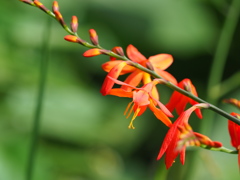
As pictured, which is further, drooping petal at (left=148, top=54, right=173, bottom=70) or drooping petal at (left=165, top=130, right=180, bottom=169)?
drooping petal at (left=148, top=54, right=173, bottom=70)

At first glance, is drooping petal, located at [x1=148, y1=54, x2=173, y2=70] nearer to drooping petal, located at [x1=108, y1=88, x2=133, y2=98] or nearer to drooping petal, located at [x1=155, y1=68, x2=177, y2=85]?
drooping petal, located at [x1=155, y1=68, x2=177, y2=85]

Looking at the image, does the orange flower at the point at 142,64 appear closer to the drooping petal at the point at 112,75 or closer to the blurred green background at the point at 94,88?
the drooping petal at the point at 112,75

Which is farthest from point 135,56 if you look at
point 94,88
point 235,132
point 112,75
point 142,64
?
point 94,88

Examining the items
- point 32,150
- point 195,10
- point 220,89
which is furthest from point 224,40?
point 195,10

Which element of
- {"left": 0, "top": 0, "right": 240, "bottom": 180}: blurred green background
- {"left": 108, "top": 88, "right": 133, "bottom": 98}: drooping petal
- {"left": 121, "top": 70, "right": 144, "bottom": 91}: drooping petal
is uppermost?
{"left": 121, "top": 70, "right": 144, "bottom": 91}: drooping petal

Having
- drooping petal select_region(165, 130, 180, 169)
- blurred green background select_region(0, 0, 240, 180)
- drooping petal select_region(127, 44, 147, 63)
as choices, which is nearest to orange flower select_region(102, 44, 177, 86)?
drooping petal select_region(127, 44, 147, 63)

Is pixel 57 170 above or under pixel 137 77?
under

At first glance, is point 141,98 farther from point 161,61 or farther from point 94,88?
point 94,88

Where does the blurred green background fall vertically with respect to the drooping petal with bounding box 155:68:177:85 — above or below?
below

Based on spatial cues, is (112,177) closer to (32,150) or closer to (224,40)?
(224,40)
